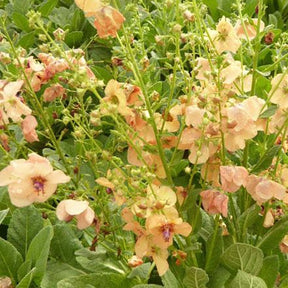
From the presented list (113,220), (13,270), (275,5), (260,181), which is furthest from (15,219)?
(275,5)

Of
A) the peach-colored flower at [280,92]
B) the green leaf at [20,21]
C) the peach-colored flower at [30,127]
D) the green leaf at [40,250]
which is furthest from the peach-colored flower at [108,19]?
the green leaf at [20,21]

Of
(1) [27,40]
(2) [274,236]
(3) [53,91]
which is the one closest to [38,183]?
(3) [53,91]

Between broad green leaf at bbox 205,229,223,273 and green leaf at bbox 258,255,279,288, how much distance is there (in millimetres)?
86

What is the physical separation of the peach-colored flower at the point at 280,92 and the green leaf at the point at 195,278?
0.31m

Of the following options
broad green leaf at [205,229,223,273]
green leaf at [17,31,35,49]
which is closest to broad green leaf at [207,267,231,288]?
broad green leaf at [205,229,223,273]

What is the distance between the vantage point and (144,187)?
0.94 metres

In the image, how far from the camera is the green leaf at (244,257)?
1.07 meters

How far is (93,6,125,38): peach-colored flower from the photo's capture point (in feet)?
2.81

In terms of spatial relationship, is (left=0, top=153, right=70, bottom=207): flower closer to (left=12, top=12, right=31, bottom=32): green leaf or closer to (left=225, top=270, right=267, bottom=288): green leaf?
(left=225, top=270, right=267, bottom=288): green leaf

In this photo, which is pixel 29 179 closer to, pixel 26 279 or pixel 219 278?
pixel 26 279

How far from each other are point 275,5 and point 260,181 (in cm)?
158

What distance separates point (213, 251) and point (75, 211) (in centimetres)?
37

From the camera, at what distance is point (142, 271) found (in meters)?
1.12

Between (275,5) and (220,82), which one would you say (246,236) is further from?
(275,5)
